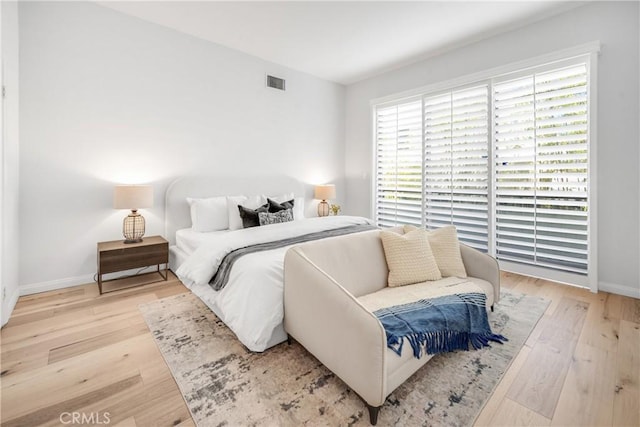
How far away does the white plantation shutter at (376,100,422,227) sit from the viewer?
14.3 ft

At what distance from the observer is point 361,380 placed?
1372 mm

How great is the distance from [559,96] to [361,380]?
3.44 m

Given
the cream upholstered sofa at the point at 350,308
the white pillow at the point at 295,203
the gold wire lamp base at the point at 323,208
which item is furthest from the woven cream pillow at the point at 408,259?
the gold wire lamp base at the point at 323,208

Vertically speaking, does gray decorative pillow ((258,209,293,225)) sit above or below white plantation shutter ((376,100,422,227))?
below

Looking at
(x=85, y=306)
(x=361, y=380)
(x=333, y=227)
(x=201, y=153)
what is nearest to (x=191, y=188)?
(x=201, y=153)

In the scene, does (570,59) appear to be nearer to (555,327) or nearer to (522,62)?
(522,62)

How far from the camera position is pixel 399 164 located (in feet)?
15.1

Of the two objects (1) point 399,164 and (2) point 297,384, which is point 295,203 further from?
(2) point 297,384

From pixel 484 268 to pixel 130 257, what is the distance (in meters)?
3.26

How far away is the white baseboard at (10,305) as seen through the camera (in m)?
2.27

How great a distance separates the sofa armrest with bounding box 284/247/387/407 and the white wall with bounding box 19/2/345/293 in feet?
8.07

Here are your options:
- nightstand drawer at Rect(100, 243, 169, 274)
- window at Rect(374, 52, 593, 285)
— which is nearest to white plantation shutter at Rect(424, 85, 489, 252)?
window at Rect(374, 52, 593, 285)

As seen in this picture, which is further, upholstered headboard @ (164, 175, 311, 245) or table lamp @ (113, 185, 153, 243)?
upholstered headboard @ (164, 175, 311, 245)

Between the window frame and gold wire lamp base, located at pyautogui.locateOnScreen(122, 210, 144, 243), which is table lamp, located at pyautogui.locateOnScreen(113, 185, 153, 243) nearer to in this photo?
gold wire lamp base, located at pyautogui.locateOnScreen(122, 210, 144, 243)
